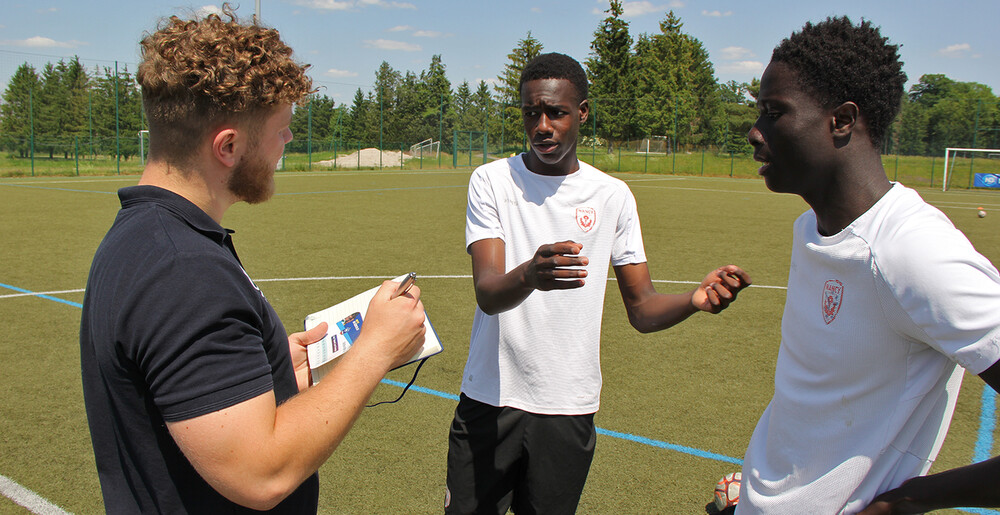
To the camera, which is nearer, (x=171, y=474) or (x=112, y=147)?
(x=171, y=474)

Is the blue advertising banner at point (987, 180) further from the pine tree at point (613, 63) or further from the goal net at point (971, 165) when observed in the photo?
the pine tree at point (613, 63)

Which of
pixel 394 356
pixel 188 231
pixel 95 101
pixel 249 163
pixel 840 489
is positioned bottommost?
pixel 840 489

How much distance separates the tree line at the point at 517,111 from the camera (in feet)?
118

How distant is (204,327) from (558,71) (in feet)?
7.05

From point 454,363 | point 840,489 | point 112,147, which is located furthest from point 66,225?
point 112,147

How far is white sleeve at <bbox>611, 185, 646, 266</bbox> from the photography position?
2994 millimetres

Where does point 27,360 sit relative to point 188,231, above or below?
below

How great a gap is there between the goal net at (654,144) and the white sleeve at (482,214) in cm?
5112

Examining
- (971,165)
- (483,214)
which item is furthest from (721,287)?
(971,165)

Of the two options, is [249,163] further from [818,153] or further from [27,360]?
[27,360]

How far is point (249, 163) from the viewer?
166cm

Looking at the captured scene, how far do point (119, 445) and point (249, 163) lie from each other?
2.33 feet

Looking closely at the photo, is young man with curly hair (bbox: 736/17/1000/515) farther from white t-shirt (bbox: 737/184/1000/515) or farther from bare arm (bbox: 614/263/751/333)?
bare arm (bbox: 614/263/751/333)

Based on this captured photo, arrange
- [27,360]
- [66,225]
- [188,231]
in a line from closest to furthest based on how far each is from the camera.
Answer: [188,231] → [27,360] → [66,225]
